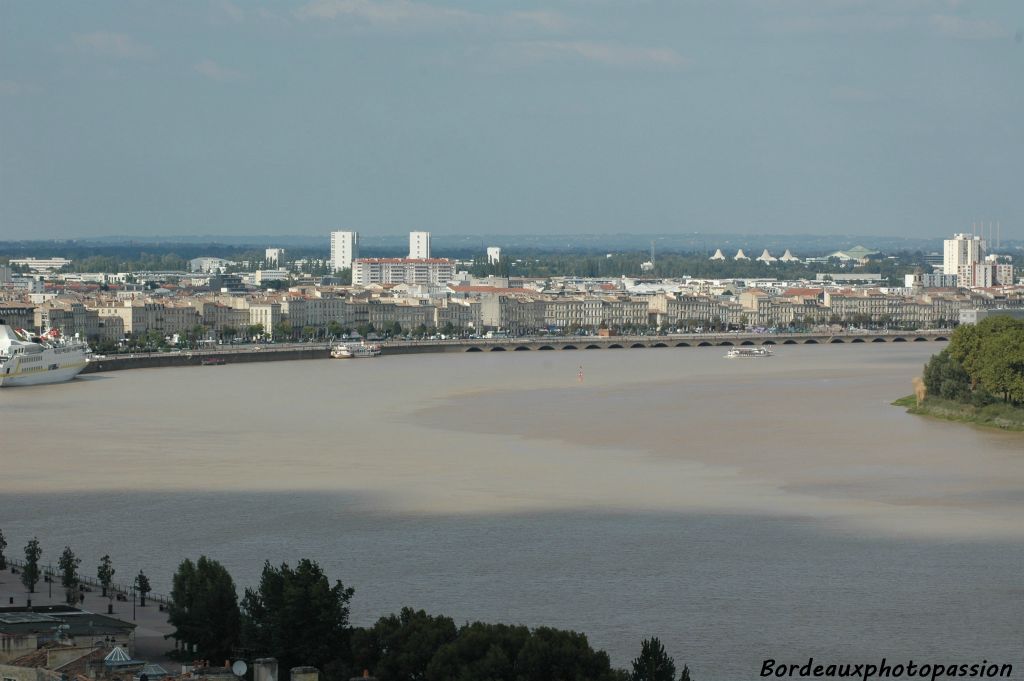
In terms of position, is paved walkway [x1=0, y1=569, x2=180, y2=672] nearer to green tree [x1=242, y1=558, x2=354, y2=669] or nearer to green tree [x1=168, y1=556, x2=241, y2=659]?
green tree [x1=168, y1=556, x2=241, y2=659]

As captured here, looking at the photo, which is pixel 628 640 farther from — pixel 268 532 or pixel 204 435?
pixel 204 435

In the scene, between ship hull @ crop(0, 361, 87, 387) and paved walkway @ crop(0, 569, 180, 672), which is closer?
paved walkway @ crop(0, 569, 180, 672)

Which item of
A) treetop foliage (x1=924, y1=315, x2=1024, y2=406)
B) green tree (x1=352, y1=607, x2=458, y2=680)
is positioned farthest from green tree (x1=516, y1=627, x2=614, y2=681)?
treetop foliage (x1=924, y1=315, x2=1024, y2=406)

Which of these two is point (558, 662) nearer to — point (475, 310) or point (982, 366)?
point (982, 366)

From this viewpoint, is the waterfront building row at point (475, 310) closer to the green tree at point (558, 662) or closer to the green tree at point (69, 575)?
the green tree at point (69, 575)

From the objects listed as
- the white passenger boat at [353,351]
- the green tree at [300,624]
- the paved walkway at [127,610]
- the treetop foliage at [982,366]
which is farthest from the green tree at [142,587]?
the white passenger boat at [353,351]

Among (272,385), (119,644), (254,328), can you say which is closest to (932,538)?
(119,644)

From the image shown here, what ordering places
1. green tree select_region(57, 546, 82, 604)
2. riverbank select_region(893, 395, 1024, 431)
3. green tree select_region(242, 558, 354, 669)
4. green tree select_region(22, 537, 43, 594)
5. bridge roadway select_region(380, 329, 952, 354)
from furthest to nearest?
1. bridge roadway select_region(380, 329, 952, 354)
2. riverbank select_region(893, 395, 1024, 431)
3. green tree select_region(22, 537, 43, 594)
4. green tree select_region(57, 546, 82, 604)
5. green tree select_region(242, 558, 354, 669)
